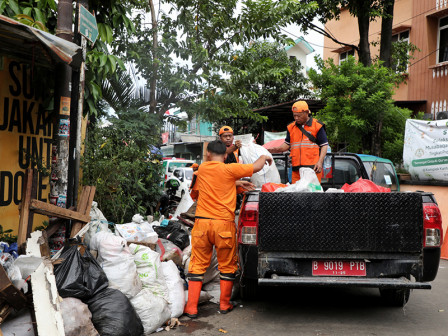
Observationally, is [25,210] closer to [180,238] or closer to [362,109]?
[180,238]

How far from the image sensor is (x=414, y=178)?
10.7 m

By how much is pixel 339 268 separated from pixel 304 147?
2.20 m

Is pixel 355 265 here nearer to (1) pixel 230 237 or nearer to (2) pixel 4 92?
(1) pixel 230 237

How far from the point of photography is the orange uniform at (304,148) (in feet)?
20.0

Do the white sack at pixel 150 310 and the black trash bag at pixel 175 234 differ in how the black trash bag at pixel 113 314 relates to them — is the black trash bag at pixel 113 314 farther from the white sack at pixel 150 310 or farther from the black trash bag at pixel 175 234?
the black trash bag at pixel 175 234

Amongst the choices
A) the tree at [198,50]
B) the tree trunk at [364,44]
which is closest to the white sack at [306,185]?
the tree at [198,50]

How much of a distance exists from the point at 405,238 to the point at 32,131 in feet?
15.0

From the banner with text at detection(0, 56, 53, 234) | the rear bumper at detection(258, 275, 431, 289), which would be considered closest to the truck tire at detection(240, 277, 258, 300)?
the rear bumper at detection(258, 275, 431, 289)

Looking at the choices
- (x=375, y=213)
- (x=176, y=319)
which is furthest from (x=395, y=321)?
(x=176, y=319)

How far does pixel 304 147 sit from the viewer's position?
6.12 meters

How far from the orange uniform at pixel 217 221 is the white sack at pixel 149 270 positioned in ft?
1.02

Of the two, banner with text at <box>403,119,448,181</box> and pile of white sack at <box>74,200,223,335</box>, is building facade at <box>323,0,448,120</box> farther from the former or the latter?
pile of white sack at <box>74,200,223,335</box>

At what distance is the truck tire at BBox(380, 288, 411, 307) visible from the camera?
16.3 feet

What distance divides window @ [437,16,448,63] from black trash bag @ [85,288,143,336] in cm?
1552
